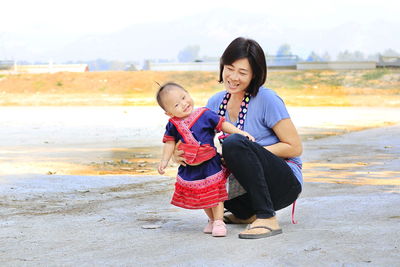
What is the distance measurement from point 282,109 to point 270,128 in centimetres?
15

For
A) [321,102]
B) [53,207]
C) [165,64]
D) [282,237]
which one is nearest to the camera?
[282,237]

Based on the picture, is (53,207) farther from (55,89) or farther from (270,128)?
(55,89)

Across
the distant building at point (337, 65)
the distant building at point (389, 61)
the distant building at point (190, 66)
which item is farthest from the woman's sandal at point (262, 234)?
the distant building at point (190, 66)

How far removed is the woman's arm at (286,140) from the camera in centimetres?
416

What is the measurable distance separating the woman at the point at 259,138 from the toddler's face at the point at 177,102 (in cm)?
25

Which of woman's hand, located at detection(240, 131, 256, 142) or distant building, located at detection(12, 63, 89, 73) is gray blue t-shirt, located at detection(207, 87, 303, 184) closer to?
woman's hand, located at detection(240, 131, 256, 142)

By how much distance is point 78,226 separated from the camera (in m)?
4.65

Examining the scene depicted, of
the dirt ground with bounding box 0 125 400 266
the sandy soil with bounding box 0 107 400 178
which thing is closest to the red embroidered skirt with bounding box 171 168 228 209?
the dirt ground with bounding box 0 125 400 266

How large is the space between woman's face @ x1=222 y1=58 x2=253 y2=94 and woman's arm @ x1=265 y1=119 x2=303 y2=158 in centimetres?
30

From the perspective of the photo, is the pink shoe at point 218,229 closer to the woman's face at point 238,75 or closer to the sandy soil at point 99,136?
the woman's face at point 238,75

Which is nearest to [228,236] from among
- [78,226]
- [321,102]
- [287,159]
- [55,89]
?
[287,159]

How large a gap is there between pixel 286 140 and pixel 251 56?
1.70 feet

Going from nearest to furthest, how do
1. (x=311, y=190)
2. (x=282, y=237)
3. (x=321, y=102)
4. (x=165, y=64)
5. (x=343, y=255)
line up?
(x=343, y=255), (x=282, y=237), (x=311, y=190), (x=321, y=102), (x=165, y=64)

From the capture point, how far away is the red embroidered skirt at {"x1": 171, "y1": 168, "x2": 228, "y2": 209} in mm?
4086
